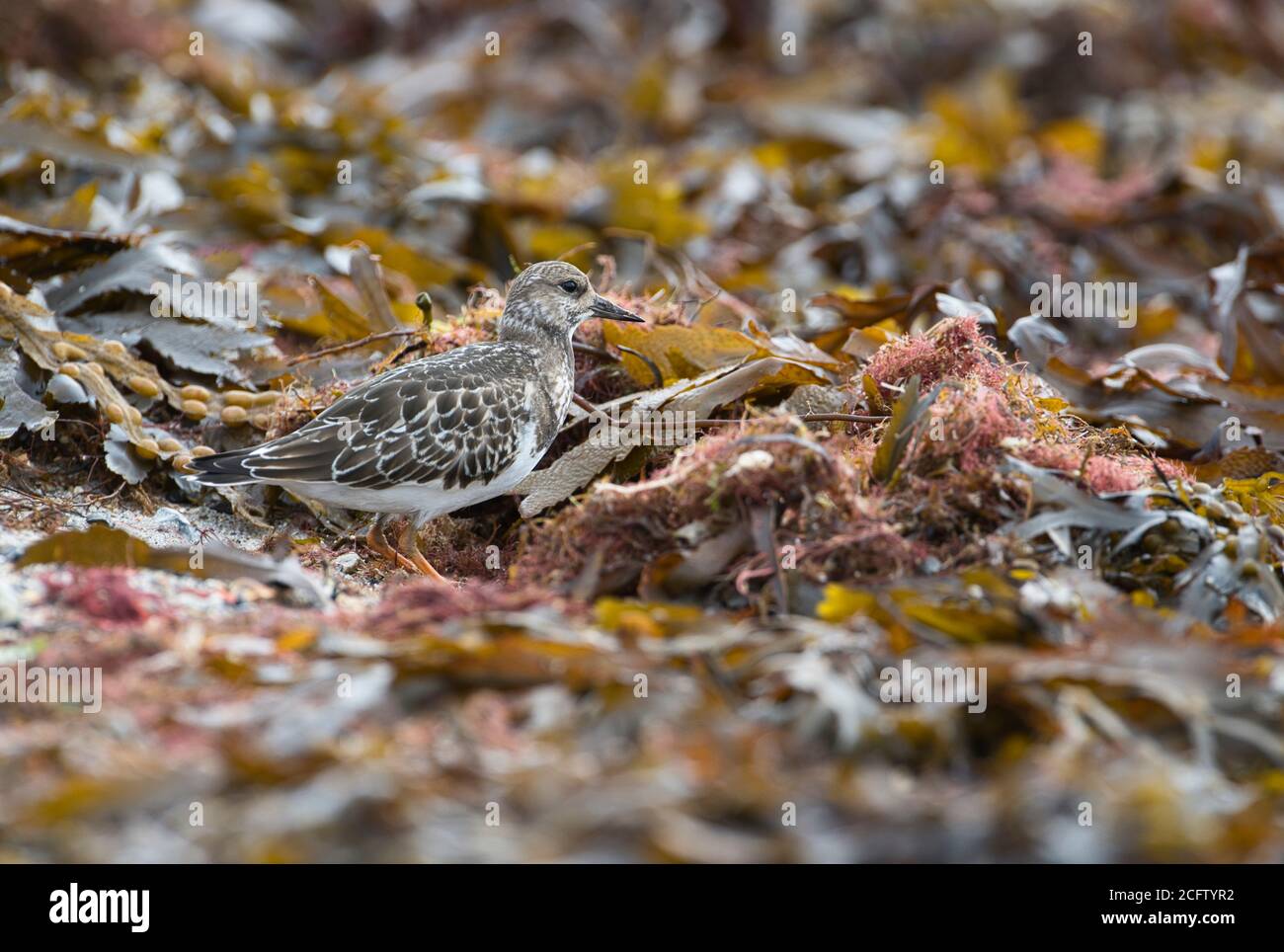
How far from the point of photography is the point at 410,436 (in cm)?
368

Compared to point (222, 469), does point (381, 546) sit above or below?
below

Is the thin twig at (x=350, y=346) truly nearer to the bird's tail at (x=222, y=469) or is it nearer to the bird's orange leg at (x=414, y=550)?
the bird's orange leg at (x=414, y=550)

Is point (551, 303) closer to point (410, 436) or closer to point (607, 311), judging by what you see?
point (607, 311)

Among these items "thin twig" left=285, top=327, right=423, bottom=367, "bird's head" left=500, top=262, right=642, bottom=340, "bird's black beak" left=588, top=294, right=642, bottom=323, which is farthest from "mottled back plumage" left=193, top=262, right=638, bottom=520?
"thin twig" left=285, top=327, right=423, bottom=367

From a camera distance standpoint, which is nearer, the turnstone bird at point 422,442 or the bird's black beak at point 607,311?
the turnstone bird at point 422,442

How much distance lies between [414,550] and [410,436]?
0.37 metres

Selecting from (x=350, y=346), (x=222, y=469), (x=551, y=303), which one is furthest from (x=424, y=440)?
(x=350, y=346)

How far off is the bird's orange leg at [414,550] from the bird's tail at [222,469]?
51 cm

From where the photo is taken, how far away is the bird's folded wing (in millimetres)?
3643

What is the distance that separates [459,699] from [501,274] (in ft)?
11.4

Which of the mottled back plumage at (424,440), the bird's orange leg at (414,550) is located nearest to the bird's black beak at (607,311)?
the mottled back plumage at (424,440)

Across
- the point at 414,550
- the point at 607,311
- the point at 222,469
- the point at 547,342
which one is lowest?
the point at 414,550

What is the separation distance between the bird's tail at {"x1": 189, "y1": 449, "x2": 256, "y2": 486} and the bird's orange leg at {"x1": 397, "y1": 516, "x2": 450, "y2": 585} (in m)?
0.51

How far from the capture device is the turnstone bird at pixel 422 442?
11.9ft
